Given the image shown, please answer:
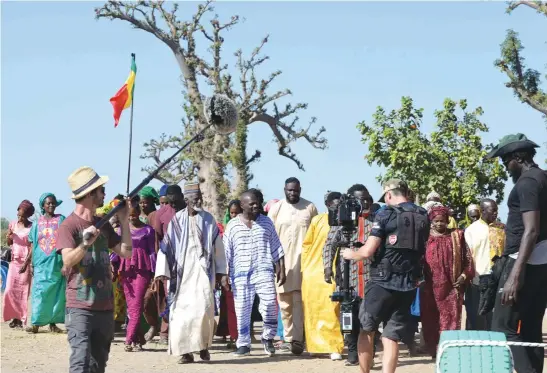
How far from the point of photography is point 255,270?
12156 mm

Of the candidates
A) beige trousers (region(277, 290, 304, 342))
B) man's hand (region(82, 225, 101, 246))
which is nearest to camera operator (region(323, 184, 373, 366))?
beige trousers (region(277, 290, 304, 342))

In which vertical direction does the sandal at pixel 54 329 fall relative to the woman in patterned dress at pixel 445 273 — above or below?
below

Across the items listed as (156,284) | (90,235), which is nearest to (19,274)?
(156,284)

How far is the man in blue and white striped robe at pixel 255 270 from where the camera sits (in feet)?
Result: 39.6

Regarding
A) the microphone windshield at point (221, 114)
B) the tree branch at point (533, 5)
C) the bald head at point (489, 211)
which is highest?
the tree branch at point (533, 5)

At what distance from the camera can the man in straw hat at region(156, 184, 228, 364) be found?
450 inches

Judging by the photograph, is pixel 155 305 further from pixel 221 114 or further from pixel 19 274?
pixel 221 114

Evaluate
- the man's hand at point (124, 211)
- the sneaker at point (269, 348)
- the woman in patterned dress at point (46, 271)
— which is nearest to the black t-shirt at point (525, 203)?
the man's hand at point (124, 211)

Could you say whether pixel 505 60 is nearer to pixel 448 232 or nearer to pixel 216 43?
pixel 216 43

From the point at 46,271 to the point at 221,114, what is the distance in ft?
20.7

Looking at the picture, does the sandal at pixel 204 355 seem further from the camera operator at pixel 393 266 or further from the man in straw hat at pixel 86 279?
the man in straw hat at pixel 86 279

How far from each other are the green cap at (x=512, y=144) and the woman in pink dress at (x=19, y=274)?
959 cm

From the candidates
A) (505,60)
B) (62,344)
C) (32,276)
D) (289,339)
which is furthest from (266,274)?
(505,60)

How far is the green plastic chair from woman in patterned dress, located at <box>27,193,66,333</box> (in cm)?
893
